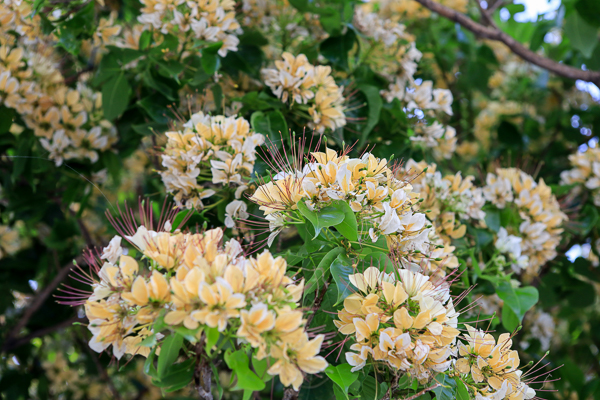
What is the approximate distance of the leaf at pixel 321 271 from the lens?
0.73 metres

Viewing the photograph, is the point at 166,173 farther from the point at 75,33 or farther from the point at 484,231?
the point at 484,231

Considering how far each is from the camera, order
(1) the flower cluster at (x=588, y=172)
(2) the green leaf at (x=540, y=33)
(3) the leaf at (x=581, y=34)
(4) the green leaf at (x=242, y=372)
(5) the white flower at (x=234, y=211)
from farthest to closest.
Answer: (2) the green leaf at (x=540, y=33) → (3) the leaf at (x=581, y=34) → (1) the flower cluster at (x=588, y=172) → (5) the white flower at (x=234, y=211) → (4) the green leaf at (x=242, y=372)

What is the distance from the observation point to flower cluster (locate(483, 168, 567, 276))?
1307mm

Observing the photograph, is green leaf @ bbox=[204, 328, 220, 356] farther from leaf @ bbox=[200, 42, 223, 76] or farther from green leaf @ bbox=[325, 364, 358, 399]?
leaf @ bbox=[200, 42, 223, 76]

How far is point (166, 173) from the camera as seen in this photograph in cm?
104

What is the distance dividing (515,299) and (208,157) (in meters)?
0.78

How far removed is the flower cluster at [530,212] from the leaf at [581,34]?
2.18ft

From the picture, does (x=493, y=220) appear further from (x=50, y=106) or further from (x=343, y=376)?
(x=50, y=106)

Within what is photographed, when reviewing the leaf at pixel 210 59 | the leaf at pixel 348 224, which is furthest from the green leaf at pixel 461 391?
the leaf at pixel 210 59

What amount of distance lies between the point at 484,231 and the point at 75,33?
1286 millimetres

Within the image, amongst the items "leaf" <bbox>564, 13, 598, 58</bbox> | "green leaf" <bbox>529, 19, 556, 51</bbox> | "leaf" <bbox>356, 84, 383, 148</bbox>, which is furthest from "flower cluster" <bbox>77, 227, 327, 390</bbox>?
"green leaf" <bbox>529, 19, 556, 51</bbox>

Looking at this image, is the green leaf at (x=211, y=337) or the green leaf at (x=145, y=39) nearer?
the green leaf at (x=211, y=337)

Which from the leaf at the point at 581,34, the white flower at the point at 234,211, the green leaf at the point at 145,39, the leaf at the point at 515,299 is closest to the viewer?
the white flower at the point at 234,211

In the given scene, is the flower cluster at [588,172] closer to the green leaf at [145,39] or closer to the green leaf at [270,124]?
the green leaf at [270,124]
